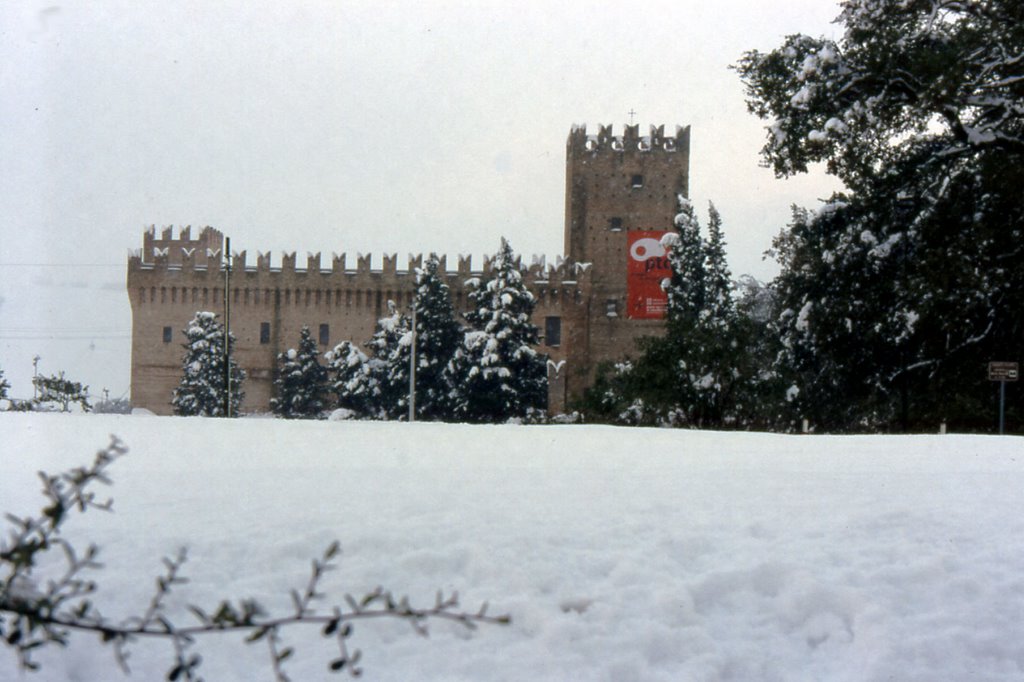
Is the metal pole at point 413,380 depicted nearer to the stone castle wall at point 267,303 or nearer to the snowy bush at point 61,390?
the snowy bush at point 61,390

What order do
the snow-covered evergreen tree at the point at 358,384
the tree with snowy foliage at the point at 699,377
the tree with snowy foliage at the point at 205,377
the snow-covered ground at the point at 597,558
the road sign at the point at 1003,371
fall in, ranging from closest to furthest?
1. the snow-covered ground at the point at 597,558
2. the road sign at the point at 1003,371
3. the tree with snowy foliage at the point at 699,377
4. the snow-covered evergreen tree at the point at 358,384
5. the tree with snowy foliage at the point at 205,377

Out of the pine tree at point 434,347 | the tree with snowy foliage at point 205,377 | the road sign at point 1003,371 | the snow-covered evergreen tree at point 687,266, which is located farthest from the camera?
the tree with snowy foliage at point 205,377

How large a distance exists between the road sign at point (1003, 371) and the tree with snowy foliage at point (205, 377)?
3424 cm

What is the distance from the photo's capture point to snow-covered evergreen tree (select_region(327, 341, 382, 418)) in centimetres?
4306

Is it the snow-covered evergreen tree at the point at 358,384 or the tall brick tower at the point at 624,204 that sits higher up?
the tall brick tower at the point at 624,204

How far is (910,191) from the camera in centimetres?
1903

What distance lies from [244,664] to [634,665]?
1305 mm

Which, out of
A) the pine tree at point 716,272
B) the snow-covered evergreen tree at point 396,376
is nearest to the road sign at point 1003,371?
the pine tree at point 716,272

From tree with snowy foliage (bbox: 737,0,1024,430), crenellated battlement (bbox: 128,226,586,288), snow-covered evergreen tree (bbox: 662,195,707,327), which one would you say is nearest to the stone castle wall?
crenellated battlement (bbox: 128,226,586,288)

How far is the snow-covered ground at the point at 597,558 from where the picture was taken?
3.86 meters

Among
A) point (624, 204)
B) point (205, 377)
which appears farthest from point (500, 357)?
point (624, 204)

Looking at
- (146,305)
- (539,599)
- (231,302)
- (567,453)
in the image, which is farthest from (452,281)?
(539,599)

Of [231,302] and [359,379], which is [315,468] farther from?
[231,302]

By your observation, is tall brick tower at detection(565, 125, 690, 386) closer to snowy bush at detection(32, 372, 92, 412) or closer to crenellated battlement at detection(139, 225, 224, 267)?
crenellated battlement at detection(139, 225, 224, 267)
